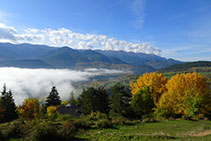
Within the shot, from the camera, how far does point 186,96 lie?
3781cm

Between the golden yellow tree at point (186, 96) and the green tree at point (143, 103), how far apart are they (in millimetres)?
7275

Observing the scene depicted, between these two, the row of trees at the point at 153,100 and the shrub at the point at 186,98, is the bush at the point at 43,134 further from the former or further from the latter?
the shrub at the point at 186,98

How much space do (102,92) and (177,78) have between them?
2922 cm

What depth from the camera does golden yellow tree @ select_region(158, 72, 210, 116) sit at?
118 feet

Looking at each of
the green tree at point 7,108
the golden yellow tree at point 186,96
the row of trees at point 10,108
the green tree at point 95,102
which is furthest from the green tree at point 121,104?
the green tree at point 7,108

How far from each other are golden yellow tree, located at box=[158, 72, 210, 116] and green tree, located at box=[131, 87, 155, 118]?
7275 mm

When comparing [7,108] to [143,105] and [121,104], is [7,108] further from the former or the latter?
[143,105]

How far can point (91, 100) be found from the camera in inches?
2253

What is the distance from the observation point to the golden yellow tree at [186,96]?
118ft

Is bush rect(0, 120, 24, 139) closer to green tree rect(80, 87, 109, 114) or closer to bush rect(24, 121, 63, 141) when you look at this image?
bush rect(24, 121, 63, 141)

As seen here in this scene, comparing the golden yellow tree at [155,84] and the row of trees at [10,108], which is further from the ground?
the golden yellow tree at [155,84]

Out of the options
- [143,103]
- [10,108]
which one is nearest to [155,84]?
[143,103]

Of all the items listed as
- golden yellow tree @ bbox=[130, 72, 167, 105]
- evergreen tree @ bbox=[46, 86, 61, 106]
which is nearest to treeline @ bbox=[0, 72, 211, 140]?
golden yellow tree @ bbox=[130, 72, 167, 105]

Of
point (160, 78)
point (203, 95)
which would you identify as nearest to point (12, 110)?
point (160, 78)
